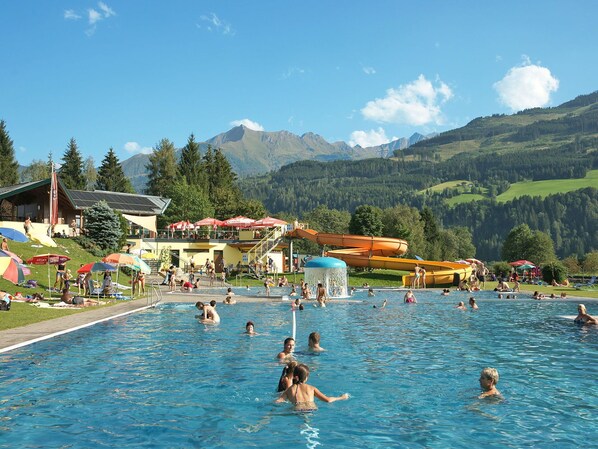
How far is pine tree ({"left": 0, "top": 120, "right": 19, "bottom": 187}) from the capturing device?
229 ft

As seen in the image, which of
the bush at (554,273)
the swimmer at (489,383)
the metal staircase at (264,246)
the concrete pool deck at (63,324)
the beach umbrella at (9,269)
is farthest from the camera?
the metal staircase at (264,246)

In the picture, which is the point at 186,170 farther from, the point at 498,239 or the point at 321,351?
the point at 498,239

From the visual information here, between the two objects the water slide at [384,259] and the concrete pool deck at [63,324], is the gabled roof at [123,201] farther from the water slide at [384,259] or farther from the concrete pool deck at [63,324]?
the concrete pool deck at [63,324]

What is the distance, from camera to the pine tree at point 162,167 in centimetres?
8512

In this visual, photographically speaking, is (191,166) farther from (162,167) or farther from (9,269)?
(9,269)

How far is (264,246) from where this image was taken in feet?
170

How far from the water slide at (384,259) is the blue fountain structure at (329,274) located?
1073 centimetres

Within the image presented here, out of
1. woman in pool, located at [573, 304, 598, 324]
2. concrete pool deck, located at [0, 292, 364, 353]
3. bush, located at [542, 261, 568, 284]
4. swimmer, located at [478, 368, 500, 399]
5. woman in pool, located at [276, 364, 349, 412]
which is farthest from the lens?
bush, located at [542, 261, 568, 284]

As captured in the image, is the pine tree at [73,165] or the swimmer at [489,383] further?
the pine tree at [73,165]

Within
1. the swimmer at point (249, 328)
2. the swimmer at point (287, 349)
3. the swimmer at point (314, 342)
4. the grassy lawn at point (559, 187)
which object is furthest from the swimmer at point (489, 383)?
the grassy lawn at point (559, 187)

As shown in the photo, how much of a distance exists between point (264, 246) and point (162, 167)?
41.3 meters

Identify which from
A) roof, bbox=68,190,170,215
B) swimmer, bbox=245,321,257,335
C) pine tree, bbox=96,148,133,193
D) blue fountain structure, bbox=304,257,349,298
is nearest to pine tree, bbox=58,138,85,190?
pine tree, bbox=96,148,133,193

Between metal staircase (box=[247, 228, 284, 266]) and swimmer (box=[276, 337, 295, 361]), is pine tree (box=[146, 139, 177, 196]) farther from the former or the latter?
swimmer (box=[276, 337, 295, 361])

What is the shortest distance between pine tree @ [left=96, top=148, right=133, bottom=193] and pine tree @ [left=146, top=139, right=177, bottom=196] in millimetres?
4892
